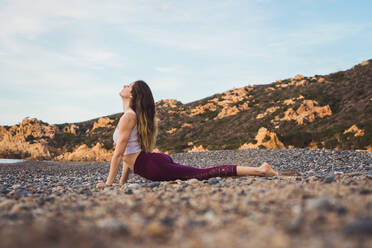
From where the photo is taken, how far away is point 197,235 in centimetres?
199

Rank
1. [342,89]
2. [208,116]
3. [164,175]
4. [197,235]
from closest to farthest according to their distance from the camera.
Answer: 1. [197,235]
2. [164,175]
3. [342,89]
4. [208,116]

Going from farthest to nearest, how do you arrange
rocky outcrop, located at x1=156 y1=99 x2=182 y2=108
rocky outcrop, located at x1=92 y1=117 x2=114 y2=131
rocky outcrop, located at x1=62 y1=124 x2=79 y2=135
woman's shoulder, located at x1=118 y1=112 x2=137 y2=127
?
rocky outcrop, located at x1=156 y1=99 x2=182 y2=108 < rocky outcrop, located at x1=92 y1=117 x2=114 y2=131 < rocky outcrop, located at x1=62 y1=124 x2=79 y2=135 < woman's shoulder, located at x1=118 y1=112 x2=137 y2=127

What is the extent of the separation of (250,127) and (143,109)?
110 feet

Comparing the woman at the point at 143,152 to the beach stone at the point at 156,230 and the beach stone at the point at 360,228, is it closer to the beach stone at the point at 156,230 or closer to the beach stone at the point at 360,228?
the beach stone at the point at 156,230

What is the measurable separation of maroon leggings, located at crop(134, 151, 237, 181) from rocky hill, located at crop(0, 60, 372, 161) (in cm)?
1922

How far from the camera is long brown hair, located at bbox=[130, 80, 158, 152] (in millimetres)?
6102

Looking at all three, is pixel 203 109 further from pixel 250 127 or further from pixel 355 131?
pixel 355 131

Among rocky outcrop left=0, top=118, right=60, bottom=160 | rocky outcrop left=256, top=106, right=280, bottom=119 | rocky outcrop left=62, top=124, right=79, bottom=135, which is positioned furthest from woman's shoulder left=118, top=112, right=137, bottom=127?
rocky outcrop left=62, top=124, right=79, bottom=135

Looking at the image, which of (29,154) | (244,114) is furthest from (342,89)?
(29,154)

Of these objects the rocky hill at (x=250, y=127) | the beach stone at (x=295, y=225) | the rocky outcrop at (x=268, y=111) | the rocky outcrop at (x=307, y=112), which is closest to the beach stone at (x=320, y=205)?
the beach stone at (x=295, y=225)

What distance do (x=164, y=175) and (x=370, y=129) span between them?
22.5 m

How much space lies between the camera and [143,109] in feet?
20.2

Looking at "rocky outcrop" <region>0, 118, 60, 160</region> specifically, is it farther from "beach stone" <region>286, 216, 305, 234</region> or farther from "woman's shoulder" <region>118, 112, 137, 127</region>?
"beach stone" <region>286, 216, 305, 234</region>

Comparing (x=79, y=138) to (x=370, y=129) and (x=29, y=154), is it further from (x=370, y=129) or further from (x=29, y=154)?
(x=370, y=129)
